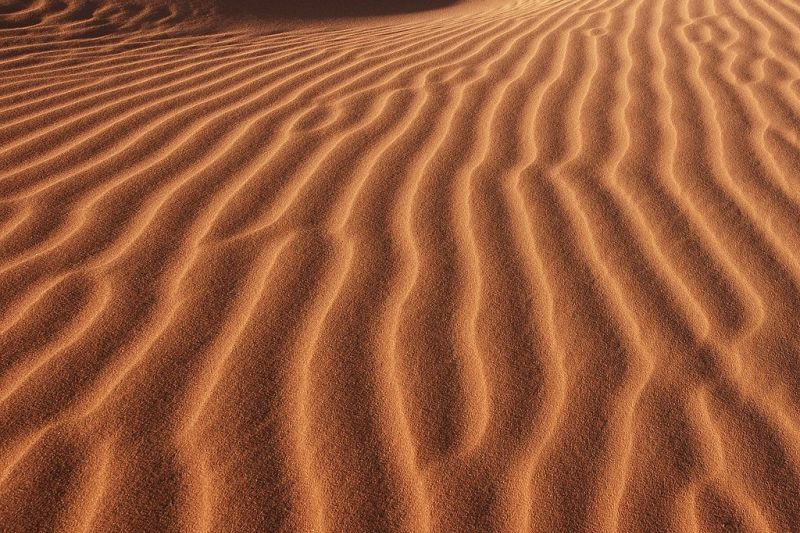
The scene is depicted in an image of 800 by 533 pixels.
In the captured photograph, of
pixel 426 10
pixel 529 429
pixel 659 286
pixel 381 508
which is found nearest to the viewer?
pixel 381 508

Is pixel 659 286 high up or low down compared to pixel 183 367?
down

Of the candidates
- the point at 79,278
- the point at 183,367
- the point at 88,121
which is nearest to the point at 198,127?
the point at 88,121

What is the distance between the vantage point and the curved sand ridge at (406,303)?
5.30 ft

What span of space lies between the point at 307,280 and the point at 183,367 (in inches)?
18.8

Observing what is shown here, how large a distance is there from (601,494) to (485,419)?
31cm

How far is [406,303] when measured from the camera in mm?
2129

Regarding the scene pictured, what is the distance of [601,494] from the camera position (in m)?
1.60

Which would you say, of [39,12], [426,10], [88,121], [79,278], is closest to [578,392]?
[79,278]

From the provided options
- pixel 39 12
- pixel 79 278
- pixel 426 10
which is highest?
pixel 39 12

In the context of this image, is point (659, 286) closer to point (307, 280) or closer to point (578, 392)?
point (578, 392)

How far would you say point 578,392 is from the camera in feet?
6.02

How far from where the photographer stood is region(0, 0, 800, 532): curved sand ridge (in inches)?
63.6

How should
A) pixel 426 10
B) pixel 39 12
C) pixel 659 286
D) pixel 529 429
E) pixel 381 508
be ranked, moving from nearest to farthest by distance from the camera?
pixel 381 508
pixel 529 429
pixel 659 286
pixel 39 12
pixel 426 10

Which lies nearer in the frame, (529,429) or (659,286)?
(529,429)
